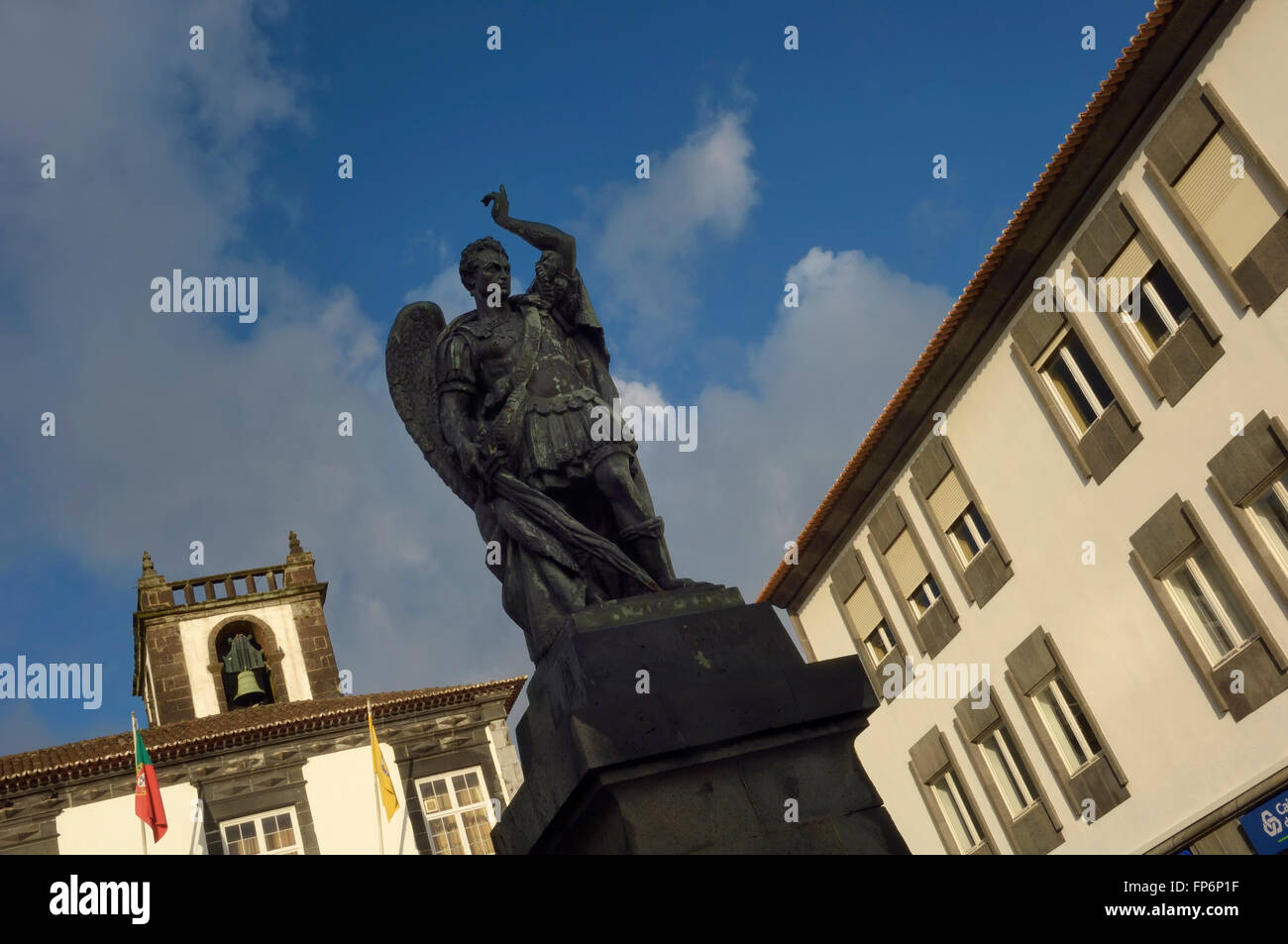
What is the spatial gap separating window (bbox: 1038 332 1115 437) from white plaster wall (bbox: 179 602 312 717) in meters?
21.8

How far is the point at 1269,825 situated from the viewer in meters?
12.5

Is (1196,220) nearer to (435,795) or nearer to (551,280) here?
(551,280)

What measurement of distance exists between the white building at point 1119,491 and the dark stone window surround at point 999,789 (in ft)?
0.16

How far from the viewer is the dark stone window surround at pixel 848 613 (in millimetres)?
20438

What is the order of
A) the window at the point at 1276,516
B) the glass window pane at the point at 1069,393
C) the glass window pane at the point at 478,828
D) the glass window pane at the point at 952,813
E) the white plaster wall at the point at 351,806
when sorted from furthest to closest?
the glass window pane at the point at 478,828 < the white plaster wall at the point at 351,806 < the glass window pane at the point at 952,813 < the glass window pane at the point at 1069,393 < the window at the point at 1276,516

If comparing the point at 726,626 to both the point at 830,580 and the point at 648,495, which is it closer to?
the point at 648,495

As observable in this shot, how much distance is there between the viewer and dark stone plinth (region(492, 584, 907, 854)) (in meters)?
4.08

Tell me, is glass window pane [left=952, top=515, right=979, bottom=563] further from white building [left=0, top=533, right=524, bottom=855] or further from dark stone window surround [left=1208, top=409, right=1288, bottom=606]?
white building [left=0, top=533, right=524, bottom=855]

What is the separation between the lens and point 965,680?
59.9 feet

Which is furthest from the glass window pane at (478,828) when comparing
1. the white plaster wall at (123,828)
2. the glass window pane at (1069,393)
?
the glass window pane at (1069,393)

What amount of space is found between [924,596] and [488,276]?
50.5ft

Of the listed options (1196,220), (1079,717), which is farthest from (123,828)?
(1196,220)

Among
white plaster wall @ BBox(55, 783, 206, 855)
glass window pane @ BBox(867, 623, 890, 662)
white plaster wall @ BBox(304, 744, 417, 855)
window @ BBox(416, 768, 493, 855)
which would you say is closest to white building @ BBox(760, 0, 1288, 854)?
glass window pane @ BBox(867, 623, 890, 662)

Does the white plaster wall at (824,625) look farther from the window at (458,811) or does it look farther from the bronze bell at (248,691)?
the bronze bell at (248,691)
